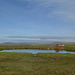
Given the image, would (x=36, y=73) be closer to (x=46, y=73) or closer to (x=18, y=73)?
(x=46, y=73)

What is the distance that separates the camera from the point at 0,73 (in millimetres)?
14656

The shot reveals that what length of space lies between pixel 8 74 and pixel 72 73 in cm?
920

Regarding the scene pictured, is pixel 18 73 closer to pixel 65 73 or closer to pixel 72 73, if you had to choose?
pixel 65 73

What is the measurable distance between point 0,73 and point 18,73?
2636mm

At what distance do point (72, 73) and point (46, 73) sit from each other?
377cm

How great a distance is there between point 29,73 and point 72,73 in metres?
6.25

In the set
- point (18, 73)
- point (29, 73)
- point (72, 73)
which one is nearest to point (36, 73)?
point (29, 73)

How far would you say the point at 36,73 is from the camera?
47.7 ft

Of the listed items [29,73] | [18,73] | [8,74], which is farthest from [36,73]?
[8,74]

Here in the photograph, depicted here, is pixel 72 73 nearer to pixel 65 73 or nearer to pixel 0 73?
pixel 65 73

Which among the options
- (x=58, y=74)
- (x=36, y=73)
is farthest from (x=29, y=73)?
(x=58, y=74)

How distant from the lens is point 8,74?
14.2 m

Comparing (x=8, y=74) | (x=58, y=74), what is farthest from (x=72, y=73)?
(x=8, y=74)

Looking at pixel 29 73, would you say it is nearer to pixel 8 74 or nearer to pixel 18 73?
pixel 18 73
